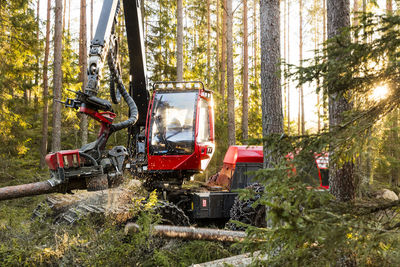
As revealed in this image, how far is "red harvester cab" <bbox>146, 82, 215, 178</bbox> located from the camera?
22.6 ft

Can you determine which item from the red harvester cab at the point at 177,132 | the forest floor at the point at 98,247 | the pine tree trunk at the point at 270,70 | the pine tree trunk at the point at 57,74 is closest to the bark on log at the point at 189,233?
the forest floor at the point at 98,247

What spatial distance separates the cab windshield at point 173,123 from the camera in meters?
6.91


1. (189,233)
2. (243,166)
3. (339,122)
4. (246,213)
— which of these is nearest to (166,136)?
(243,166)

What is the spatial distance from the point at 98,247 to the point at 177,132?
3.08 meters

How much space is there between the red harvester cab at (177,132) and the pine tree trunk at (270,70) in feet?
6.85

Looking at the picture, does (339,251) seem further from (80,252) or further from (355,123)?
(80,252)

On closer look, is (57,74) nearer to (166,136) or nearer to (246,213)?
→ (166,136)

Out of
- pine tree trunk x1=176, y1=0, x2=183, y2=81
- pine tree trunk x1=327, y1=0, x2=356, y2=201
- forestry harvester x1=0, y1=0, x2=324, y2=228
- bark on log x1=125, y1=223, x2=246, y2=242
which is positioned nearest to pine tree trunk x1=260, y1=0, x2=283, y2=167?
pine tree trunk x1=327, y1=0, x2=356, y2=201

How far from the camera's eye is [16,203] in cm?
1035

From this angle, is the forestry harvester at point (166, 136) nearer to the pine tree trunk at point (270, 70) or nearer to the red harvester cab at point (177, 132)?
the red harvester cab at point (177, 132)

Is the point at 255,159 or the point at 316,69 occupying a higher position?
the point at 316,69

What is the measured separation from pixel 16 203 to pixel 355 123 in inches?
404

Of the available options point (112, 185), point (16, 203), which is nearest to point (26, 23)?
point (16, 203)

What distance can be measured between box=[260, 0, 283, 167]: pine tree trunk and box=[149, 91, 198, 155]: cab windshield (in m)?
2.14
